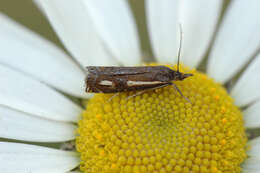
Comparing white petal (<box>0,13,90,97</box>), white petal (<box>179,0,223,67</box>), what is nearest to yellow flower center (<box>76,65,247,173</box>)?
white petal (<box>0,13,90,97</box>)

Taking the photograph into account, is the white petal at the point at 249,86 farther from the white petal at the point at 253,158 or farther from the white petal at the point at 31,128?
the white petal at the point at 31,128

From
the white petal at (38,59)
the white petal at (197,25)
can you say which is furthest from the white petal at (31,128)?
the white petal at (197,25)

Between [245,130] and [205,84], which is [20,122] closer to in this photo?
[205,84]

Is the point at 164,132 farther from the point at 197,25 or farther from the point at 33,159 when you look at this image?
the point at 197,25

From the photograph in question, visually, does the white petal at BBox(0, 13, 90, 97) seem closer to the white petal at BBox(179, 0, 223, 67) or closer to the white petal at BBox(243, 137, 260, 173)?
the white petal at BBox(179, 0, 223, 67)

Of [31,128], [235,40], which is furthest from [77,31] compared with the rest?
[235,40]

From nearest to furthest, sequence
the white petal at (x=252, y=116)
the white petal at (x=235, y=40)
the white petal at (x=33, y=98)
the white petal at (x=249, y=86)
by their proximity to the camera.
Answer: the white petal at (x=33, y=98) → the white petal at (x=252, y=116) → the white petal at (x=249, y=86) → the white petal at (x=235, y=40)
